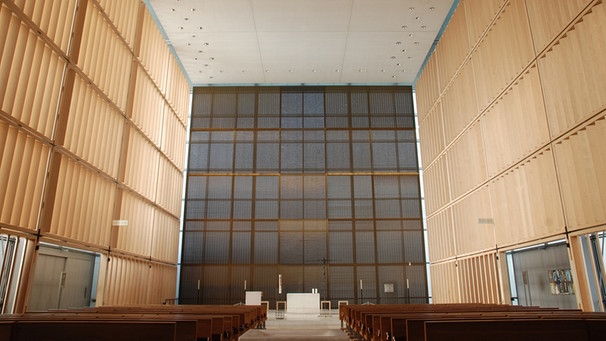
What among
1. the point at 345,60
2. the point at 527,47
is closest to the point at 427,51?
the point at 345,60

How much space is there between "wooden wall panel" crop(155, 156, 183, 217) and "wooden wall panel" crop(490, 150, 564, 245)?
11483 mm

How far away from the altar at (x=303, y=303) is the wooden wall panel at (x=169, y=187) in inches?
238

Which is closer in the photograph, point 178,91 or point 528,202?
point 528,202

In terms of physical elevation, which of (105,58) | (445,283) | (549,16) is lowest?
(445,283)

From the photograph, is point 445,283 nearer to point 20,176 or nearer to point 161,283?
point 161,283

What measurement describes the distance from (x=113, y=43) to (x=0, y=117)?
519 centimetres

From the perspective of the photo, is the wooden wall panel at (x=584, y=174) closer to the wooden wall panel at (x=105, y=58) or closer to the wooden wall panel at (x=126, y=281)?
the wooden wall panel at (x=105, y=58)

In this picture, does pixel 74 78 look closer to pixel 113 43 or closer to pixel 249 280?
pixel 113 43

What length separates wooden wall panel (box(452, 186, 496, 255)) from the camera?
11945 millimetres

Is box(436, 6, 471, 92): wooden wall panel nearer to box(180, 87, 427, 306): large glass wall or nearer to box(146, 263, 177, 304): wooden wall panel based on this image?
box(180, 87, 427, 306): large glass wall

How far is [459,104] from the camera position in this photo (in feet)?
46.4

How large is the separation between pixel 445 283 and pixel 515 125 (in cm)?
758

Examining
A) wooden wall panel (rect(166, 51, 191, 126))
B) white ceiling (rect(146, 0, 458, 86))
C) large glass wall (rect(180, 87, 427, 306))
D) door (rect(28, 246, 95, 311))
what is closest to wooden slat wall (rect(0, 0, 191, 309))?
wooden wall panel (rect(166, 51, 191, 126))

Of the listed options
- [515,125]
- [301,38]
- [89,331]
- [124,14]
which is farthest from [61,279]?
[515,125]
